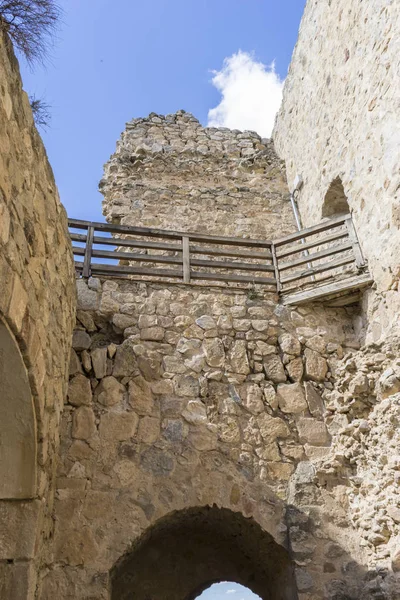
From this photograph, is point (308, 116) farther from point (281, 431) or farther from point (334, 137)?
point (281, 431)

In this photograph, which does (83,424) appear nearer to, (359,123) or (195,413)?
(195,413)

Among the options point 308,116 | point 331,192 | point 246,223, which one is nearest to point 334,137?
point 331,192

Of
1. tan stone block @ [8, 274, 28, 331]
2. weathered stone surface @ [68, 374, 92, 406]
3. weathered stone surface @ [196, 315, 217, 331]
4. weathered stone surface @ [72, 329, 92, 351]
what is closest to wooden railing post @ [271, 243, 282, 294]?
weathered stone surface @ [196, 315, 217, 331]

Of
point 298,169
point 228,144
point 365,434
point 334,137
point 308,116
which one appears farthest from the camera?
point 228,144

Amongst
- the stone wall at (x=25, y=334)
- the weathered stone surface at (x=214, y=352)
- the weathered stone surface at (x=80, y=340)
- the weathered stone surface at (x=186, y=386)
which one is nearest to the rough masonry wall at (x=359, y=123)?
the weathered stone surface at (x=214, y=352)

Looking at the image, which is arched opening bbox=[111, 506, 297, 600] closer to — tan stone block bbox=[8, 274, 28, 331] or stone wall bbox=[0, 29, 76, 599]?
stone wall bbox=[0, 29, 76, 599]

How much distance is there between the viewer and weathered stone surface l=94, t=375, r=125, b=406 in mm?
4348

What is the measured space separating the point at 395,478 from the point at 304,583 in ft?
3.47

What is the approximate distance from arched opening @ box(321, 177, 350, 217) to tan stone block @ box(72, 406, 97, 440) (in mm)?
4010

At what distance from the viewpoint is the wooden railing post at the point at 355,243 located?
504 centimetres

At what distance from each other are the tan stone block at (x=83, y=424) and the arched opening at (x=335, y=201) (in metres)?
4.01

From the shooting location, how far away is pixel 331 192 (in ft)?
21.0

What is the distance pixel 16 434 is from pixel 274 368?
251 centimetres

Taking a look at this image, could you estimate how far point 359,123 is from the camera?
5.40m
